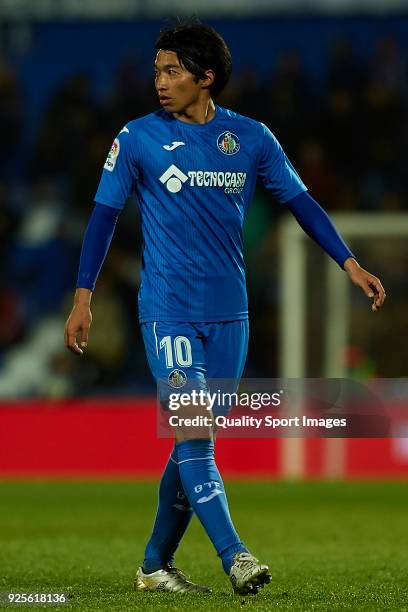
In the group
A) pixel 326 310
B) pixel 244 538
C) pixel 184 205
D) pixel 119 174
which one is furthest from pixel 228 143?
pixel 326 310

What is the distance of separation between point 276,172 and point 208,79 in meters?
0.42

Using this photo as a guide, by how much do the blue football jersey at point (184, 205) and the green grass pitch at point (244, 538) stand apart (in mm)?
1000

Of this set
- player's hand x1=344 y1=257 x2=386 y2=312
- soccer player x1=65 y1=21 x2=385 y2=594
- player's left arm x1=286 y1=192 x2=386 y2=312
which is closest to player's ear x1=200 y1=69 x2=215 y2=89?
soccer player x1=65 y1=21 x2=385 y2=594

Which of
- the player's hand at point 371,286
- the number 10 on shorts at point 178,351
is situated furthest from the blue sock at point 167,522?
the player's hand at point 371,286

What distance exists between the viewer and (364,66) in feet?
55.3

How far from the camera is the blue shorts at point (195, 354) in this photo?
180 inches

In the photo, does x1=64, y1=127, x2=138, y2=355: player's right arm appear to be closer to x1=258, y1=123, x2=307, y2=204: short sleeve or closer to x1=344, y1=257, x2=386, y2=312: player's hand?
x1=258, y1=123, x2=307, y2=204: short sleeve

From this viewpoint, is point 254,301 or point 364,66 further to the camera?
point 364,66

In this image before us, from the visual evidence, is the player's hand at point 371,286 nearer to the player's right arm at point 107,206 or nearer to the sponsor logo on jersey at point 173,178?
the sponsor logo on jersey at point 173,178

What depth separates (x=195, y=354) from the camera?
462 centimetres

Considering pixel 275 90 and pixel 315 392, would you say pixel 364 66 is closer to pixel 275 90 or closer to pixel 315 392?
pixel 275 90

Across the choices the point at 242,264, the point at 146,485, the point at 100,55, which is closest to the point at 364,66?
the point at 100,55

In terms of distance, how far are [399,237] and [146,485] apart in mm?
3497

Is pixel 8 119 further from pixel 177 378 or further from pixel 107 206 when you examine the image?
pixel 177 378
